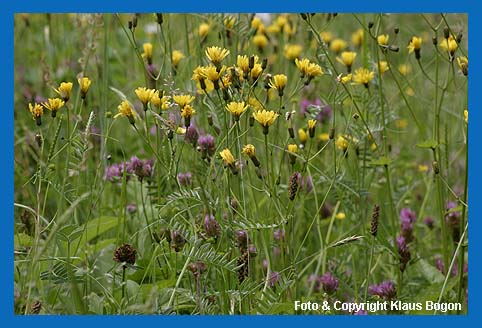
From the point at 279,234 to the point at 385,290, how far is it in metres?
0.22

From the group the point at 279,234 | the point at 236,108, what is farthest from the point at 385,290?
the point at 236,108

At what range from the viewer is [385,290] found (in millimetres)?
1470

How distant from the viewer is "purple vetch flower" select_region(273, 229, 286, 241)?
1.39 meters

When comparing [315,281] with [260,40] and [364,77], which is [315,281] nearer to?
[364,77]

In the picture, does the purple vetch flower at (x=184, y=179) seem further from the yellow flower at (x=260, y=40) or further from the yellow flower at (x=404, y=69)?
the yellow flower at (x=404, y=69)

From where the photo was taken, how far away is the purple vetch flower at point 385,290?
1.46 m

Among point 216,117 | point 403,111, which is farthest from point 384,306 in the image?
point 403,111

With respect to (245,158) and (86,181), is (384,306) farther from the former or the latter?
(86,181)

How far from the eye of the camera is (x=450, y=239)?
63.3 inches

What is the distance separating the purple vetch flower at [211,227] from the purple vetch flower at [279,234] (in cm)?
11

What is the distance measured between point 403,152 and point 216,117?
681mm

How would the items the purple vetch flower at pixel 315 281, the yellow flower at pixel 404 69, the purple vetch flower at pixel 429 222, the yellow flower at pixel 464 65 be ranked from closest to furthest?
the yellow flower at pixel 464 65 < the purple vetch flower at pixel 315 281 < the purple vetch flower at pixel 429 222 < the yellow flower at pixel 404 69

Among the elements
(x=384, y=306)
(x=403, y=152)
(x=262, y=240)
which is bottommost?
(x=384, y=306)

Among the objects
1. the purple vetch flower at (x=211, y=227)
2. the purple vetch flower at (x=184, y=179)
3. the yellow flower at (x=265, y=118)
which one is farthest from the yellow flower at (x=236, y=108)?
the purple vetch flower at (x=184, y=179)
